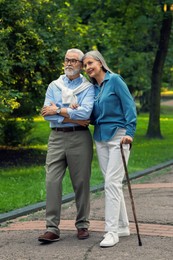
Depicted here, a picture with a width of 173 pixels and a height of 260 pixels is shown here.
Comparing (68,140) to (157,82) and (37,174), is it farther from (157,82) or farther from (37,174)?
(157,82)

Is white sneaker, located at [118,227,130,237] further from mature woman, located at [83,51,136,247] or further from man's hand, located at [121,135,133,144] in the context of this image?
man's hand, located at [121,135,133,144]

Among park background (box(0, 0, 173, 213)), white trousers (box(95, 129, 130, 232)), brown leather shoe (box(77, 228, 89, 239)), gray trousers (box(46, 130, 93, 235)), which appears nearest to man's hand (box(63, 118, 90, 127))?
gray trousers (box(46, 130, 93, 235))

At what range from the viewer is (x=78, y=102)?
664 cm

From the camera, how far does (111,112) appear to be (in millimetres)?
6566

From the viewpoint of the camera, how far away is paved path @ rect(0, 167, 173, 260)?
6191mm

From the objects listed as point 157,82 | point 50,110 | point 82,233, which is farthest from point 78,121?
point 157,82

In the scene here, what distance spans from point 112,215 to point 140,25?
1792 centimetres

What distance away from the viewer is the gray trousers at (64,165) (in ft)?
22.1

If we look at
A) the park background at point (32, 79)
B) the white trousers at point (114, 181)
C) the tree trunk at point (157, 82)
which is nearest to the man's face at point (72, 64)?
the white trousers at point (114, 181)

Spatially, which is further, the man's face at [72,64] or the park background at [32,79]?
the park background at [32,79]

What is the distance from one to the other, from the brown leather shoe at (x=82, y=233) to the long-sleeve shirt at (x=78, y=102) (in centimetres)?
111

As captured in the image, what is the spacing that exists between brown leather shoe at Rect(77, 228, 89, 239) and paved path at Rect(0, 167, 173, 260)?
0.05 metres

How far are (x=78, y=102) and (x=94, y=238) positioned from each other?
1.42 meters

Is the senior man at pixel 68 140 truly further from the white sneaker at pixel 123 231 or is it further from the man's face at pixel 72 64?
the white sneaker at pixel 123 231
